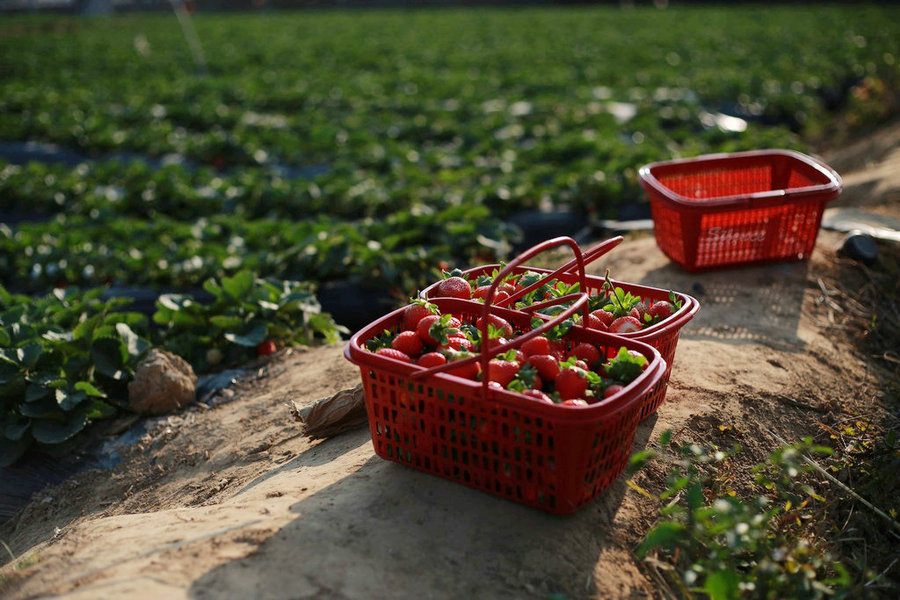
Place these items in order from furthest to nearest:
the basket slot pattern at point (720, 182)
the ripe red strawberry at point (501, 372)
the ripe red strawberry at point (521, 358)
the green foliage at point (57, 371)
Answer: the basket slot pattern at point (720, 182) < the green foliage at point (57, 371) < the ripe red strawberry at point (521, 358) < the ripe red strawberry at point (501, 372)

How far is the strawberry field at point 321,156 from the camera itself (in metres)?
4.54

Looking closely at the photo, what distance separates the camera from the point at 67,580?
2297 millimetres

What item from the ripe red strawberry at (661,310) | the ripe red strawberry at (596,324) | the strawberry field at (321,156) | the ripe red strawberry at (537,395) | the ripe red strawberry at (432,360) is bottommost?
the strawberry field at (321,156)

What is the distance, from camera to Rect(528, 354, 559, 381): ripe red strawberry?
2.53m

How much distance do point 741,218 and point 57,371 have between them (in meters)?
3.86

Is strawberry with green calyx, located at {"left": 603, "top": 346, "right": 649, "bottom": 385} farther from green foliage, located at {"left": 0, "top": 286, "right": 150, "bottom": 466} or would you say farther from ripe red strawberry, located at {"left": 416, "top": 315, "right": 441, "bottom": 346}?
green foliage, located at {"left": 0, "top": 286, "right": 150, "bottom": 466}

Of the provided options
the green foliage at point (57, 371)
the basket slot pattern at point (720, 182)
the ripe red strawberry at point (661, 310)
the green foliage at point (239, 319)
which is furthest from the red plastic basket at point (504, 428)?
the basket slot pattern at point (720, 182)

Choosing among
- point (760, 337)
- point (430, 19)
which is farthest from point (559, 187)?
point (430, 19)

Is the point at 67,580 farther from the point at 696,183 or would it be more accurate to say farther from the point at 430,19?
the point at 430,19

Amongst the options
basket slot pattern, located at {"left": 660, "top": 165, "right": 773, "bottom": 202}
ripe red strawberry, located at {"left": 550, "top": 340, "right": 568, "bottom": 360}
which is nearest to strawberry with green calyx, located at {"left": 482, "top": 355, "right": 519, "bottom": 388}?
ripe red strawberry, located at {"left": 550, "top": 340, "right": 568, "bottom": 360}

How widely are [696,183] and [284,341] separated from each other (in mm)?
2866

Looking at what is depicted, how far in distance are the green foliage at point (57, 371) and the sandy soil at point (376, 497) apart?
11.4 inches

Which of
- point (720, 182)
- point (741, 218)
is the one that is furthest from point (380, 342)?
point (720, 182)

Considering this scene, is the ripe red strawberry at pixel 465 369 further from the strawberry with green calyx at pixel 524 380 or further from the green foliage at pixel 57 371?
the green foliage at pixel 57 371
